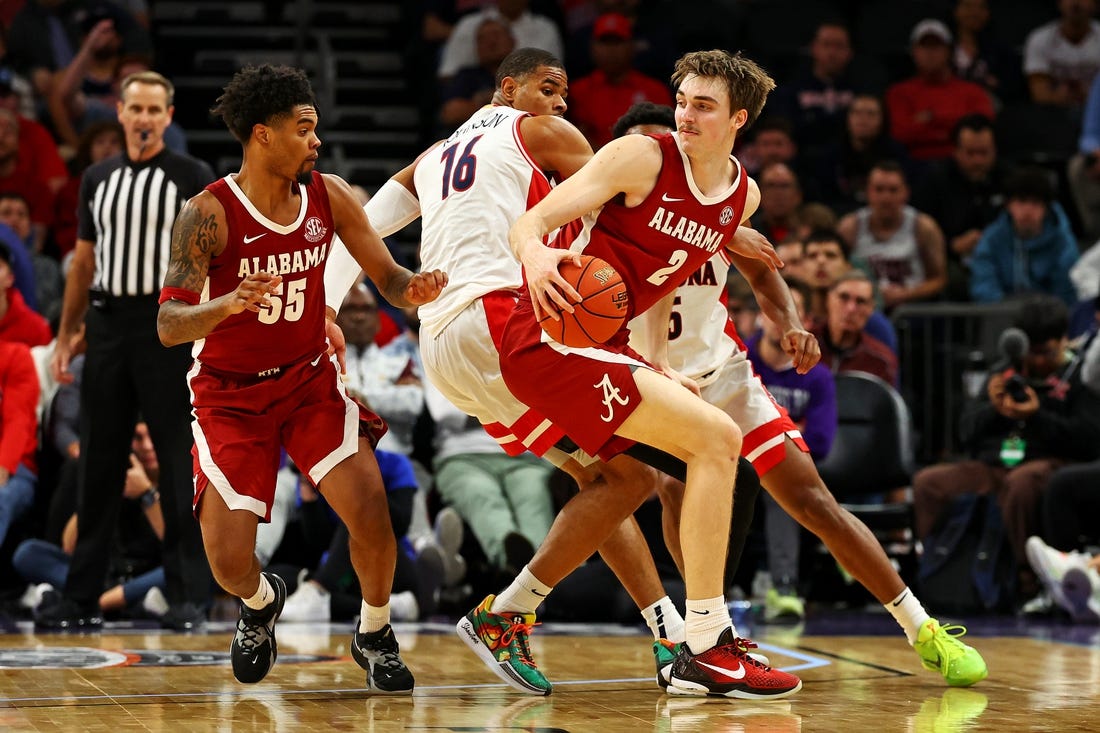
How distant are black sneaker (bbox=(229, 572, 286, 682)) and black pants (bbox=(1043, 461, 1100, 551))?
4524mm

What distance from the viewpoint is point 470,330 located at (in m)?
5.05

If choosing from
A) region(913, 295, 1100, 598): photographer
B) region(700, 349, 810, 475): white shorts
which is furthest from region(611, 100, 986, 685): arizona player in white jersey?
region(913, 295, 1100, 598): photographer

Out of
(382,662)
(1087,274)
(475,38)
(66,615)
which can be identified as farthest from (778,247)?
(382,662)

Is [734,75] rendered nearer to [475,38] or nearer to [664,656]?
[664,656]

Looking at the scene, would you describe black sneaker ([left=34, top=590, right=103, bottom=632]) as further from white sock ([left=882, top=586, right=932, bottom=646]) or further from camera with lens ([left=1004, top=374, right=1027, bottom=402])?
camera with lens ([left=1004, top=374, right=1027, bottom=402])

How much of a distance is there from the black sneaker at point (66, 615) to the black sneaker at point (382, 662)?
236cm

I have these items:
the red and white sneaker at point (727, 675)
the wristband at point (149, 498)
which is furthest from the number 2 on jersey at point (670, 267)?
the wristband at point (149, 498)

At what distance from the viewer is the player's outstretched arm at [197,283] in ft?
14.7

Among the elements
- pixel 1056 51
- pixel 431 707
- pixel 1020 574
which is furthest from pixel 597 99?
pixel 431 707

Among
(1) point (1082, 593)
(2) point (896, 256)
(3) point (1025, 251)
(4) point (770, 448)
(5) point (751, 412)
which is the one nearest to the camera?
(4) point (770, 448)

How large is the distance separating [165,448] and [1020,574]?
14.7ft

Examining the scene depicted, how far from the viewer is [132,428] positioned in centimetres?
710

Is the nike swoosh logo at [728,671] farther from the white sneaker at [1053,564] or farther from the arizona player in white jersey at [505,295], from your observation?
the white sneaker at [1053,564]

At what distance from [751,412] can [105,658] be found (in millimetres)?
2578
